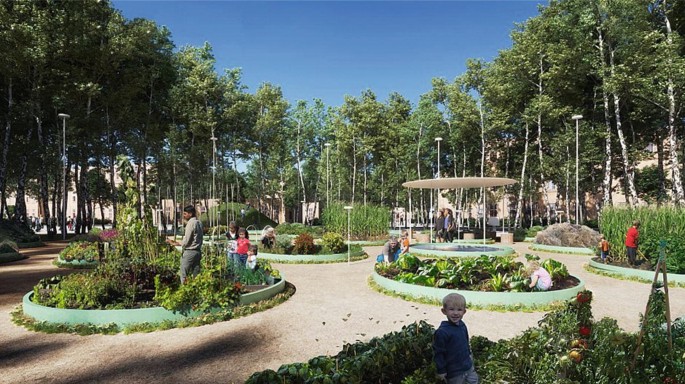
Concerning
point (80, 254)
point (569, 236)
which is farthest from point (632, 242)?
point (80, 254)

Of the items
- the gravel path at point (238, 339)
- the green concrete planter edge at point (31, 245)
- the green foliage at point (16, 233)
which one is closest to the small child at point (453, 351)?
the gravel path at point (238, 339)

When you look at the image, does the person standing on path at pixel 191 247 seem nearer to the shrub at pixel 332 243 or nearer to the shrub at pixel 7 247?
the shrub at pixel 332 243

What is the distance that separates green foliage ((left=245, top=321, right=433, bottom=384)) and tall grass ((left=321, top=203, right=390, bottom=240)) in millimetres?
20699

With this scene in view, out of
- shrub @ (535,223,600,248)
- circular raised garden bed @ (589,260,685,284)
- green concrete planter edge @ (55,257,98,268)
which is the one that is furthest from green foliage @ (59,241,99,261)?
shrub @ (535,223,600,248)

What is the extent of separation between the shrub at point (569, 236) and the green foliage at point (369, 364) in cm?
2046

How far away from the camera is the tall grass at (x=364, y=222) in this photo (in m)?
25.2

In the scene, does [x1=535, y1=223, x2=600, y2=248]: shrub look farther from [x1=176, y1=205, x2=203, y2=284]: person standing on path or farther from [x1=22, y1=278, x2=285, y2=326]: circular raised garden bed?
[x1=22, y1=278, x2=285, y2=326]: circular raised garden bed

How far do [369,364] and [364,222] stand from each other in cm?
2173

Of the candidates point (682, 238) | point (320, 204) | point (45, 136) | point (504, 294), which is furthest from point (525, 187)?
point (45, 136)

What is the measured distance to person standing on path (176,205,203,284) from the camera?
8.47 meters

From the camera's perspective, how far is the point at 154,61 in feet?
122

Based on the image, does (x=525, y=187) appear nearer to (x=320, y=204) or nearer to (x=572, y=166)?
(x=572, y=166)

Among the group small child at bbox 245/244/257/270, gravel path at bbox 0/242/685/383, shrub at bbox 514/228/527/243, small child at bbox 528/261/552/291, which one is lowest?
shrub at bbox 514/228/527/243

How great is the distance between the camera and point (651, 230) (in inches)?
550
